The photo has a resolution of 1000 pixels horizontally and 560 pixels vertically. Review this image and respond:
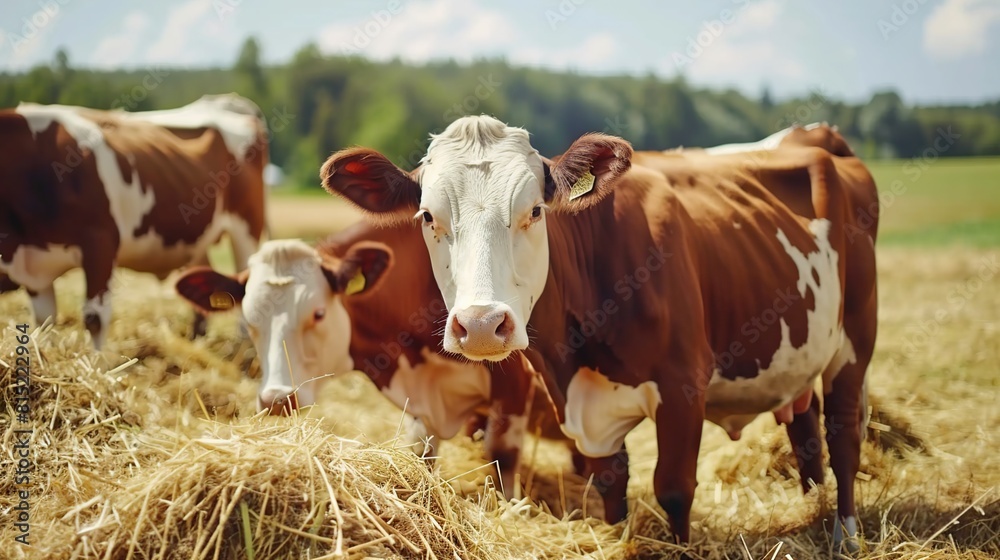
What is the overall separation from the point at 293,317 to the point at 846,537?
10.9ft

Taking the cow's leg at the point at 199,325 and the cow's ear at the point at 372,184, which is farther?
the cow's leg at the point at 199,325

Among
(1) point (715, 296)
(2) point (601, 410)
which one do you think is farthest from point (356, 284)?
(1) point (715, 296)

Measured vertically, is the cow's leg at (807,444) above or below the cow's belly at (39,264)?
below

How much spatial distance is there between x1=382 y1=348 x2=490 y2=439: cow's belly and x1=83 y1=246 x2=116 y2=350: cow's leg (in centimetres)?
300

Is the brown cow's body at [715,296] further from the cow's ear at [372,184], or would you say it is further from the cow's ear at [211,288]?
the cow's ear at [211,288]

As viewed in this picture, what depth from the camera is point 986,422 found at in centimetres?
647

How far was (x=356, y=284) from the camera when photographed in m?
5.12

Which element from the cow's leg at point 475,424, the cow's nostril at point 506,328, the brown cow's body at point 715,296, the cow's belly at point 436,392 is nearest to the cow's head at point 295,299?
the cow's belly at point 436,392

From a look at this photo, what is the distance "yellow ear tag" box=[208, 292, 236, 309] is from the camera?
5.28m

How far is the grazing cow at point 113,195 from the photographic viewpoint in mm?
6480

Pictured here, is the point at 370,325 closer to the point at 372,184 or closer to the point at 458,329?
the point at 372,184

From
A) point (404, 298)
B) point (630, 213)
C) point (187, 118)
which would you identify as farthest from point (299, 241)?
point (187, 118)

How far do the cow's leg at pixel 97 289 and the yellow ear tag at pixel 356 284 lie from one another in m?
2.85

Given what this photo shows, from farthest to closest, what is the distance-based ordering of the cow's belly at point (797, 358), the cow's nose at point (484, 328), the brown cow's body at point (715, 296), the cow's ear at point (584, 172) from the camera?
1. the cow's belly at point (797, 358)
2. the brown cow's body at point (715, 296)
3. the cow's ear at point (584, 172)
4. the cow's nose at point (484, 328)
